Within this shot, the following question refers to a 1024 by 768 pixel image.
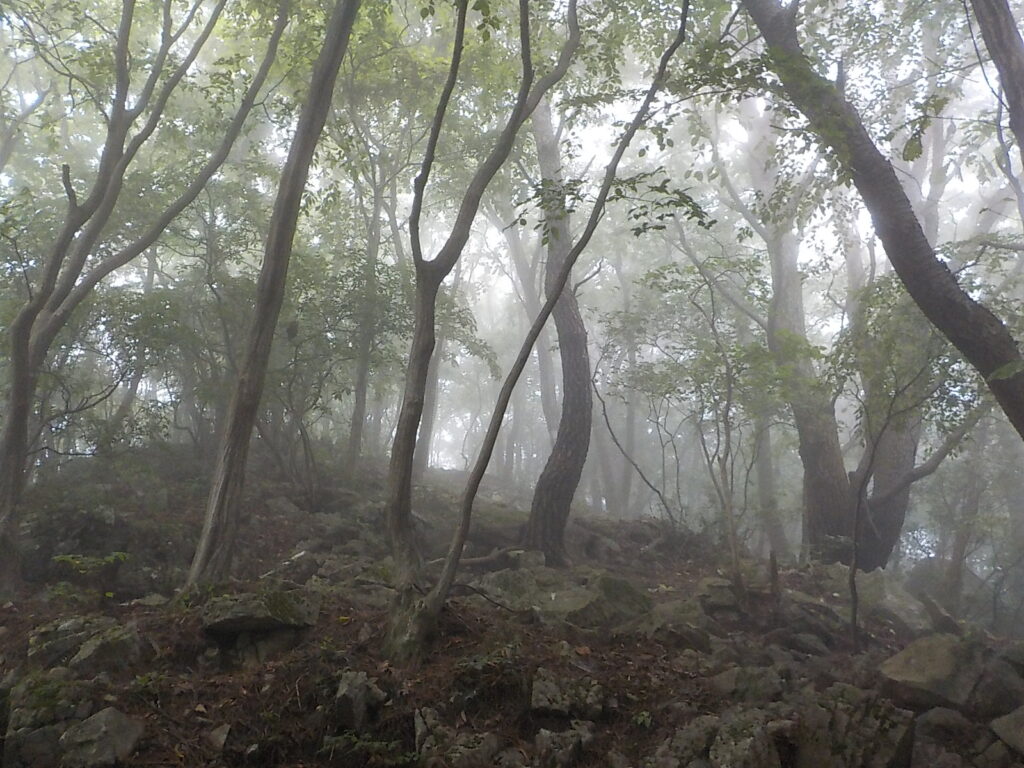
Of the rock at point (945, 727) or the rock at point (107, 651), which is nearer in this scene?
the rock at point (107, 651)

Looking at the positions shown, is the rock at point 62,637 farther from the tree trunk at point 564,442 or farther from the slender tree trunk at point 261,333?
the tree trunk at point 564,442

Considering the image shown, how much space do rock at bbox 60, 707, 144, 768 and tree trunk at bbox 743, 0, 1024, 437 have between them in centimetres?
622

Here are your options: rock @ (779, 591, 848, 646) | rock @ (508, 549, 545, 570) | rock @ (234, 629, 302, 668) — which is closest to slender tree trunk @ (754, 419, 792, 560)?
rock @ (779, 591, 848, 646)

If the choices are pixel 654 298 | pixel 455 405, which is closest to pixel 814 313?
pixel 654 298

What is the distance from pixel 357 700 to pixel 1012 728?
379cm

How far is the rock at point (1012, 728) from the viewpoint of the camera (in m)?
4.10

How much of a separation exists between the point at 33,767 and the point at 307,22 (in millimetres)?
8892

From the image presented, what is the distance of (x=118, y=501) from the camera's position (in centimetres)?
823

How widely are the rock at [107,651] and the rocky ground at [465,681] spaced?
13mm

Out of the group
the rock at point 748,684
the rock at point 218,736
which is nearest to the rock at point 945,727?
the rock at point 748,684

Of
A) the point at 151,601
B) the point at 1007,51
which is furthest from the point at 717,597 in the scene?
the point at 1007,51

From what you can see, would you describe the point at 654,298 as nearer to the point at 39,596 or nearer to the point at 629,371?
the point at 629,371

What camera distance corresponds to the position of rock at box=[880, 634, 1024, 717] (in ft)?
15.3

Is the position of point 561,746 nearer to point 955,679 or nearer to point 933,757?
point 933,757
